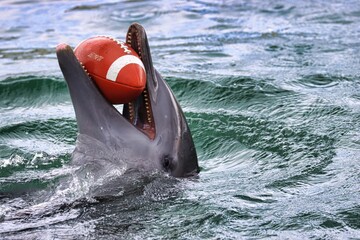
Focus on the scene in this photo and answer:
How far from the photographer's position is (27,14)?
1498 cm

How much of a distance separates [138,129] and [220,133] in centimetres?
183

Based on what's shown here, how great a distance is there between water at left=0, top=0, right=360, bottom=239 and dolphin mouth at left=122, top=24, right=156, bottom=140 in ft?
1.12

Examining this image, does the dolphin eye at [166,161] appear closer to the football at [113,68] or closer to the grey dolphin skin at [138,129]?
the grey dolphin skin at [138,129]

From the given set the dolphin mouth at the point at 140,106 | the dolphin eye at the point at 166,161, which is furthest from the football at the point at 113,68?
the dolphin eye at the point at 166,161

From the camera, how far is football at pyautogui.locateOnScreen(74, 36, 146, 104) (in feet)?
17.5

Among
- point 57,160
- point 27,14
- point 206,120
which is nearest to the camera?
point 57,160

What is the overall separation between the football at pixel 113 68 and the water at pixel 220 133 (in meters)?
0.57

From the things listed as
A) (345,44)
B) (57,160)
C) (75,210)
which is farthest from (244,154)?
(345,44)

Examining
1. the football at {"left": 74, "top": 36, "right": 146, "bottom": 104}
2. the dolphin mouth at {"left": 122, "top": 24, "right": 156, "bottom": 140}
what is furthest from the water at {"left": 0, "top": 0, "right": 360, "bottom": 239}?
the football at {"left": 74, "top": 36, "right": 146, "bottom": 104}

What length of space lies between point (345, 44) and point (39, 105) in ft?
15.5

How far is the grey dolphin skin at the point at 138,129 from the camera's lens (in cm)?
546

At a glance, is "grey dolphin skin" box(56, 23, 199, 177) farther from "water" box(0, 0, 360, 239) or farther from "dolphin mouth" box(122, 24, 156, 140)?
"water" box(0, 0, 360, 239)

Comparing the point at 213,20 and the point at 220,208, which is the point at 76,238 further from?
the point at 213,20

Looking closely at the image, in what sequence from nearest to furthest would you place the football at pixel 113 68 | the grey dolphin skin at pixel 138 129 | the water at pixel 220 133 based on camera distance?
1. the water at pixel 220 133
2. the football at pixel 113 68
3. the grey dolphin skin at pixel 138 129
